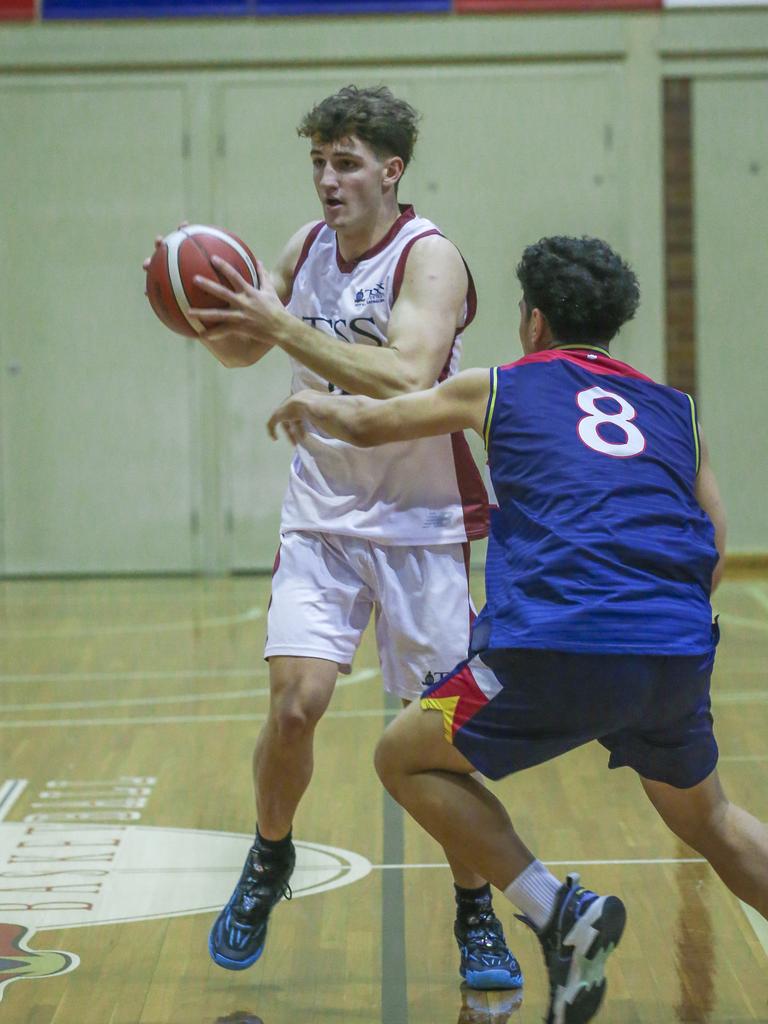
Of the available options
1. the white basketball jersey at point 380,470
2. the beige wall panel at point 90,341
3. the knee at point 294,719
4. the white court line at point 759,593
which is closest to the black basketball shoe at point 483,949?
the knee at point 294,719

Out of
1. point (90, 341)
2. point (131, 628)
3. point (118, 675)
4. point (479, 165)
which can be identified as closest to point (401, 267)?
point (118, 675)

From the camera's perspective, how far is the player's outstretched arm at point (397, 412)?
100.0 inches

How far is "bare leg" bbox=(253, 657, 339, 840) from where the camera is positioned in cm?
296

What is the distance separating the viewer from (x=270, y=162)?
9641mm

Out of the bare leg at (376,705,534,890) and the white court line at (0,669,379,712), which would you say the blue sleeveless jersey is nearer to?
the bare leg at (376,705,534,890)

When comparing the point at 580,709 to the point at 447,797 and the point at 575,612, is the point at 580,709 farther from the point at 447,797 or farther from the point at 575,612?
the point at 447,797

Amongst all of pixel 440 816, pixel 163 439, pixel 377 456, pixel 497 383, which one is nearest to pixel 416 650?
pixel 377 456

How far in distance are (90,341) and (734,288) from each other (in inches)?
172

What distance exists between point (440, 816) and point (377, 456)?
0.95 metres

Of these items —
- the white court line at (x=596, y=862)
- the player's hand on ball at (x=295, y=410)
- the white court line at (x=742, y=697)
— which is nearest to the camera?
the player's hand on ball at (x=295, y=410)

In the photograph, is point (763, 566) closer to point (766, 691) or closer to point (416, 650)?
point (766, 691)

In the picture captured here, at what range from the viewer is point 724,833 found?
99.3 inches

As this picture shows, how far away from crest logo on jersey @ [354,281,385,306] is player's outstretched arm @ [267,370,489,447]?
467mm

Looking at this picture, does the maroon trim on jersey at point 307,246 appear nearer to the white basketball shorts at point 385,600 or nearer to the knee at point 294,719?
the white basketball shorts at point 385,600
